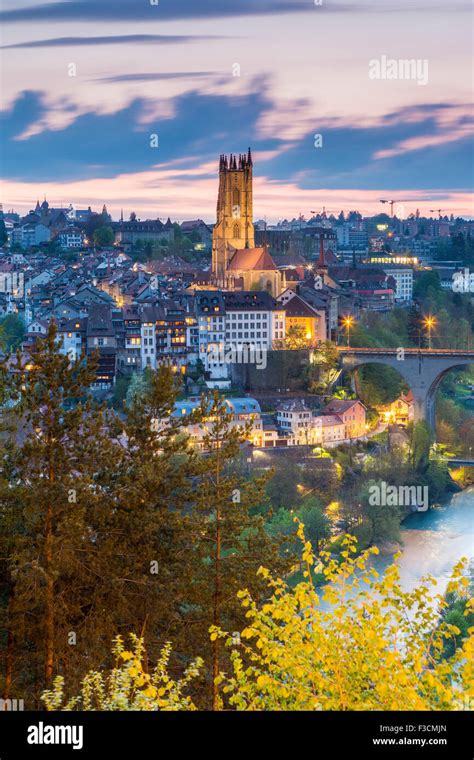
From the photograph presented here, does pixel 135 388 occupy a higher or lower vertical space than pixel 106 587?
higher

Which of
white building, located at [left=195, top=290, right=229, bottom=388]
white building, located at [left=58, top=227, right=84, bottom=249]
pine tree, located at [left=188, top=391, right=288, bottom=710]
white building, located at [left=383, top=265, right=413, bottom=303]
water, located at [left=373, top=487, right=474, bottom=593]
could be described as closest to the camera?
pine tree, located at [left=188, top=391, right=288, bottom=710]

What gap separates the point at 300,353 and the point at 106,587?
12878mm

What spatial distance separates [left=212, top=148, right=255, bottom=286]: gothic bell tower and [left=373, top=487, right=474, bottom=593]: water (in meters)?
10.6

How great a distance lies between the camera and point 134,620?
500cm

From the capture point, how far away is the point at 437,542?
11688mm

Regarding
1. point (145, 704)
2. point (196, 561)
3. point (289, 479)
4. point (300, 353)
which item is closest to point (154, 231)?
point (300, 353)

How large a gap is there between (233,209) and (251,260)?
2.33 m

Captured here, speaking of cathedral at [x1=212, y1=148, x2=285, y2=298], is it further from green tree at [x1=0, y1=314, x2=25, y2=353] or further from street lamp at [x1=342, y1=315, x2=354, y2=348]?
green tree at [x1=0, y1=314, x2=25, y2=353]

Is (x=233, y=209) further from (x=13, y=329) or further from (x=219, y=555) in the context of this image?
(x=219, y=555)

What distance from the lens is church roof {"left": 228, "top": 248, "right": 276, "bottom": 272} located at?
21516 mm

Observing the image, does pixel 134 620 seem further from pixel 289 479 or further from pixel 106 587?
pixel 289 479

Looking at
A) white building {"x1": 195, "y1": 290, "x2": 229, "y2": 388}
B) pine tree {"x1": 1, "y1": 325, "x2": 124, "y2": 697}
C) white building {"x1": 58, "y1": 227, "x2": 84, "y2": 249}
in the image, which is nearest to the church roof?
white building {"x1": 195, "y1": 290, "x2": 229, "y2": 388}

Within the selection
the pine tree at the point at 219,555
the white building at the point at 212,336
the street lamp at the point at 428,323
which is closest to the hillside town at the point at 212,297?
the white building at the point at 212,336
